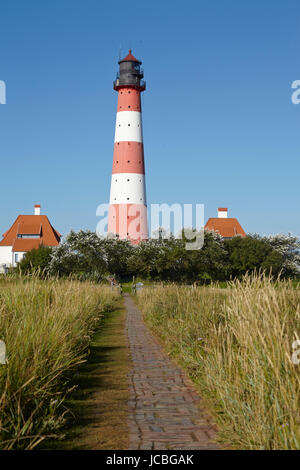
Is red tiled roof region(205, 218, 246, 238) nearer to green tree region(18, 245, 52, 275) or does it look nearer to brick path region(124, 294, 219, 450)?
green tree region(18, 245, 52, 275)

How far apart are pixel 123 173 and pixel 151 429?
4939 cm

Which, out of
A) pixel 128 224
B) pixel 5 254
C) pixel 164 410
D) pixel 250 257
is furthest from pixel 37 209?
pixel 164 410

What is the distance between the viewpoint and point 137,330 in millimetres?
14805

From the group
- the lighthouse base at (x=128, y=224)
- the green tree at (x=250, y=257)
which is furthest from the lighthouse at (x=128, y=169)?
the green tree at (x=250, y=257)

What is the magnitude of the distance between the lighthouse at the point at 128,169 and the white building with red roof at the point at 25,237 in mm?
22253

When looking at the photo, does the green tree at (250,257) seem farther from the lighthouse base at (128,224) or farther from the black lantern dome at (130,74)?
the black lantern dome at (130,74)

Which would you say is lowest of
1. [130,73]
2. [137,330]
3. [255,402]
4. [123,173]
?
[137,330]

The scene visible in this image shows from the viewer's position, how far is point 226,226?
255ft

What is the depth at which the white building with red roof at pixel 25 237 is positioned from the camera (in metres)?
76.6

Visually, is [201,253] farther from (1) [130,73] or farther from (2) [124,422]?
(2) [124,422]

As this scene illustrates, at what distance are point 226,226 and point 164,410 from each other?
72.4 metres

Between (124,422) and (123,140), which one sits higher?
(123,140)
